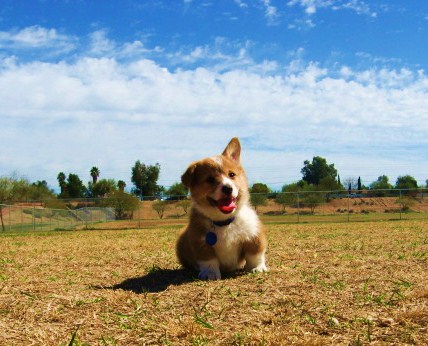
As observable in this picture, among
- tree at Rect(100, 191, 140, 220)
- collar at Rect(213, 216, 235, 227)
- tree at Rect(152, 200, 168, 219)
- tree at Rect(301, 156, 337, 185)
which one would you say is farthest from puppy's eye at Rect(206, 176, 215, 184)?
tree at Rect(301, 156, 337, 185)

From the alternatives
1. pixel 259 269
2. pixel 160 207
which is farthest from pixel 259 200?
pixel 259 269

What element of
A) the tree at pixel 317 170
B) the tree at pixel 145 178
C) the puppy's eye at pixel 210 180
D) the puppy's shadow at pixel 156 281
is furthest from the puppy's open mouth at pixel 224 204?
the tree at pixel 317 170

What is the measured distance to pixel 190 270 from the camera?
624cm

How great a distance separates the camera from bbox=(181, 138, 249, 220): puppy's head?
5.07 metres

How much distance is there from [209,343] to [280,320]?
2.23 ft

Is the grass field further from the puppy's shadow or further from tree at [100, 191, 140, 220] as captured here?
tree at [100, 191, 140, 220]

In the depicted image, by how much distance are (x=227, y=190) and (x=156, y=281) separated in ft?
4.81

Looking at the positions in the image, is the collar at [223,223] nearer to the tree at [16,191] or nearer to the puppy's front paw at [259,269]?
the puppy's front paw at [259,269]

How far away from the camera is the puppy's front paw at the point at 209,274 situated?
5.28 m

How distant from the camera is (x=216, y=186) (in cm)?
507

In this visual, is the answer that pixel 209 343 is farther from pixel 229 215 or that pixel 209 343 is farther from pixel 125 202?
pixel 125 202

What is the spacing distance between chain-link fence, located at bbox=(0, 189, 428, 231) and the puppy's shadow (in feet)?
74.8

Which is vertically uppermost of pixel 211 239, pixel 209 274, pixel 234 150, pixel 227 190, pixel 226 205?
pixel 234 150

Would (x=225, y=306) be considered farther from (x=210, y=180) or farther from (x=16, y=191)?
(x=16, y=191)
